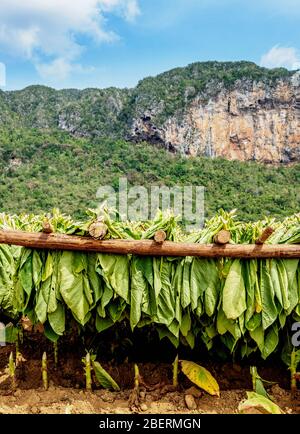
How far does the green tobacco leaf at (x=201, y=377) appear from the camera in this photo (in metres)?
2.50

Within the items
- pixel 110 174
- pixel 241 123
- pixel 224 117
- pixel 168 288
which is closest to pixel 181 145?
pixel 224 117

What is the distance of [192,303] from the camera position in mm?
2484

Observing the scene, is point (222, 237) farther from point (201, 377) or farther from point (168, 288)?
point (201, 377)

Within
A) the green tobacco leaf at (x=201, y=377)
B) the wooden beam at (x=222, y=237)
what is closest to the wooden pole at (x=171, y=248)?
the wooden beam at (x=222, y=237)

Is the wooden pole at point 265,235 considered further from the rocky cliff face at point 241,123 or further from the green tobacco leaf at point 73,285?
the rocky cliff face at point 241,123

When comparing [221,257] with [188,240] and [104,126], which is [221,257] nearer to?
[188,240]

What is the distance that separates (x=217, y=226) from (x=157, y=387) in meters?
1.07

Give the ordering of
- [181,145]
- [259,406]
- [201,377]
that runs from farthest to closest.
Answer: [181,145]
[201,377]
[259,406]

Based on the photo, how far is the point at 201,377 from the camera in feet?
8.30

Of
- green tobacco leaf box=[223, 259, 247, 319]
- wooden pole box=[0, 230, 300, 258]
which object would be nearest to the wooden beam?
wooden pole box=[0, 230, 300, 258]

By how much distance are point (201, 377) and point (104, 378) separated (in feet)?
1.94

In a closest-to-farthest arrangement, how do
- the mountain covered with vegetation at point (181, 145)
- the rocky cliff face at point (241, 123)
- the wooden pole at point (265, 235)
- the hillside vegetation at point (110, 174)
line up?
the wooden pole at point (265, 235), the hillside vegetation at point (110, 174), the mountain covered with vegetation at point (181, 145), the rocky cliff face at point (241, 123)

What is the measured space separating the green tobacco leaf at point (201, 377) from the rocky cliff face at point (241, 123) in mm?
58357
